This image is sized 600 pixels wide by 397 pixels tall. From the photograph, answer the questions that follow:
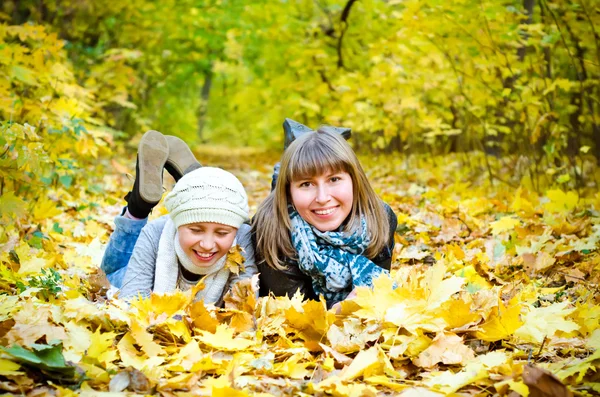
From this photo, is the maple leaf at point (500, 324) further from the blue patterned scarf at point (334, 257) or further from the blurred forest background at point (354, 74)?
the blurred forest background at point (354, 74)

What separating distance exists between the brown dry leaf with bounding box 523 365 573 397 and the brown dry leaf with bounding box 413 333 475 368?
12.5 inches

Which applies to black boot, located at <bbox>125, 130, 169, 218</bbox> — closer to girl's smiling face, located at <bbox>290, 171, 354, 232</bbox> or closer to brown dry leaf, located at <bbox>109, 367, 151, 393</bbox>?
girl's smiling face, located at <bbox>290, 171, 354, 232</bbox>

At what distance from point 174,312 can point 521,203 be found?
3.31 meters

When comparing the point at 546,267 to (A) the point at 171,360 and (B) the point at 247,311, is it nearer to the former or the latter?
(B) the point at 247,311

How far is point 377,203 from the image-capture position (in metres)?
2.73

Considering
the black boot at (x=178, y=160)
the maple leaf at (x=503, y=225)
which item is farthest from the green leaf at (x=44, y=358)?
the maple leaf at (x=503, y=225)

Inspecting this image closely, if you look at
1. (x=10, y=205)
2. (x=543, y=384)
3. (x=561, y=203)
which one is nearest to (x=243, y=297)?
(x=543, y=384)

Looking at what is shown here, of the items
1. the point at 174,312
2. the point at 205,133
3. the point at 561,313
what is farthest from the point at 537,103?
the point at 205,133

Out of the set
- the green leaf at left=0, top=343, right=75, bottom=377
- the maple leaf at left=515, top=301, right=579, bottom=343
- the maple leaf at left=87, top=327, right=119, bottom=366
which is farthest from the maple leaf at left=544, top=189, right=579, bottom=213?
the green leaf at left=0, top=343, right=75, bottom=377

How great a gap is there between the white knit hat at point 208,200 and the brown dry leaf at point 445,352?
1059mm

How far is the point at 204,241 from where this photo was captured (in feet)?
7.83

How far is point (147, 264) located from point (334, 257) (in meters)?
0.86

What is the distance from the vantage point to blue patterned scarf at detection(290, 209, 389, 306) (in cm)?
247

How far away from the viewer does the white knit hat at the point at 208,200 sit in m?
2.38
